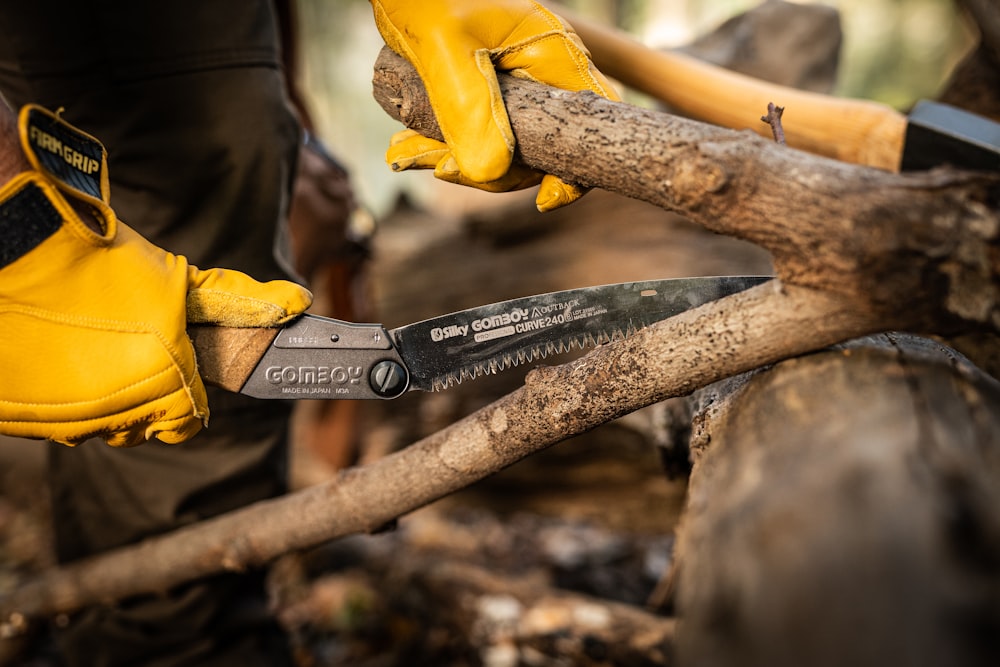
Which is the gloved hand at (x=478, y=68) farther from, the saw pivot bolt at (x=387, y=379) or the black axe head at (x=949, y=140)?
the black axe head at (x=949, y=140)

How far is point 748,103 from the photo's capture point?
2406 mm

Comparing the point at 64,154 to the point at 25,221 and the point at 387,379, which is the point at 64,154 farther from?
the point at 387,379

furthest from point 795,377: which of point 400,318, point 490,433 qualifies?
point 400,318

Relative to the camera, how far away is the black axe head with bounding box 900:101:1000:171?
1.75 metres

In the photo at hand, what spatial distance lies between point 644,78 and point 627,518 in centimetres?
200

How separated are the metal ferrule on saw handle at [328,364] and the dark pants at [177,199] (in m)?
0.74

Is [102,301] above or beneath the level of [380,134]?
above

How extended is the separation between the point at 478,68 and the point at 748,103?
1.54 metres

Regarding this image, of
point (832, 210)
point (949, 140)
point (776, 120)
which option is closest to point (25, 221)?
point (832, 210)

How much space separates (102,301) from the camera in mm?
1170

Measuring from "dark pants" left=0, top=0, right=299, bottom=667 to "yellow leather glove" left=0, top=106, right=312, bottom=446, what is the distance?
2.08 ft

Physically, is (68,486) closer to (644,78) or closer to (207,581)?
(207,581)

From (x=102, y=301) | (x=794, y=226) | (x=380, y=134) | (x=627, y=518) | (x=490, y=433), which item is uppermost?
(x=794, y=226)

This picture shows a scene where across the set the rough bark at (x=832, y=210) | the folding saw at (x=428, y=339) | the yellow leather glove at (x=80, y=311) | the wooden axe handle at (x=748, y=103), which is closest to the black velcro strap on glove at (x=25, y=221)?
the yellow leather glove at (x=80, y=311)
